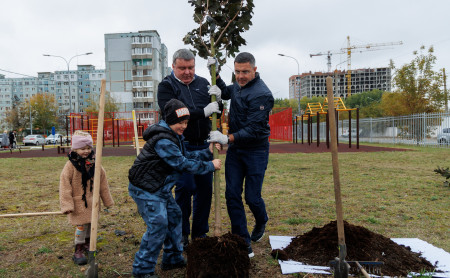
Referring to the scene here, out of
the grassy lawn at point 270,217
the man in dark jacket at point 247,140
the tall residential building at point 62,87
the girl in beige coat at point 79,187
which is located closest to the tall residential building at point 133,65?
the tall residential building at point 62,87

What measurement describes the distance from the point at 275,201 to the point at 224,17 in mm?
3837

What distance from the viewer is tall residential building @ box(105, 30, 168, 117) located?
7375cm

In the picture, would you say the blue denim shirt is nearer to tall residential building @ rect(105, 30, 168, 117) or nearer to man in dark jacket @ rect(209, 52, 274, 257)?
man in dark jacket @ rect(209, 52, 274, 257)

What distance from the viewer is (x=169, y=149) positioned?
3.02 m

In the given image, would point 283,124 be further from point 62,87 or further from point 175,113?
point 62,87

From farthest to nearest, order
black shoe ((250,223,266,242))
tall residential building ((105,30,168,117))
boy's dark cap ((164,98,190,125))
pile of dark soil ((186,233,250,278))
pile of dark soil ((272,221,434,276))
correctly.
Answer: tall residential building ((105,30,168,117)) → black shoe ((250,223,266,242)) → pile of dark soil ((272,221,434,276)) → boy's dark cap ((164,98,190,125)) → pile of dark soil ((186,233,250,278))

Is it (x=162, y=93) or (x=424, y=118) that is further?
(x=424, y=118)

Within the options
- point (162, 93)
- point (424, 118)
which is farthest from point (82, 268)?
point (424, 118)

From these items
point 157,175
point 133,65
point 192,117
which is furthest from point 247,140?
point 133,65

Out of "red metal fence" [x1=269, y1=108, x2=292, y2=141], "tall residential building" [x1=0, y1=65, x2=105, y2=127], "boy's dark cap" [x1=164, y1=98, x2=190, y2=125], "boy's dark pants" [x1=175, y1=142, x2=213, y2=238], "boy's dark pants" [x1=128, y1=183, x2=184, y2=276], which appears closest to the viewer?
"boy's dark pants" [x1=128, y1=183, x2=184, y2=276]

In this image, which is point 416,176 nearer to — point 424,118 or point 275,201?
point 275,201

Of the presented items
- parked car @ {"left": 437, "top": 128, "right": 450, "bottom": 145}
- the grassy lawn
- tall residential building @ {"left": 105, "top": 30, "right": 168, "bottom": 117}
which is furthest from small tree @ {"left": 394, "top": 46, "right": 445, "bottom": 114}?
tall residential building @ {"left": 105, "top": 30, "right": 168, "bottom": 117}

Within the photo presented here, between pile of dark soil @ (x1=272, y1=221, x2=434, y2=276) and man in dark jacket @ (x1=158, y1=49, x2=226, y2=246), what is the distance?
0.97 m

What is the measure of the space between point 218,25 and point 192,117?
1.06 meters
